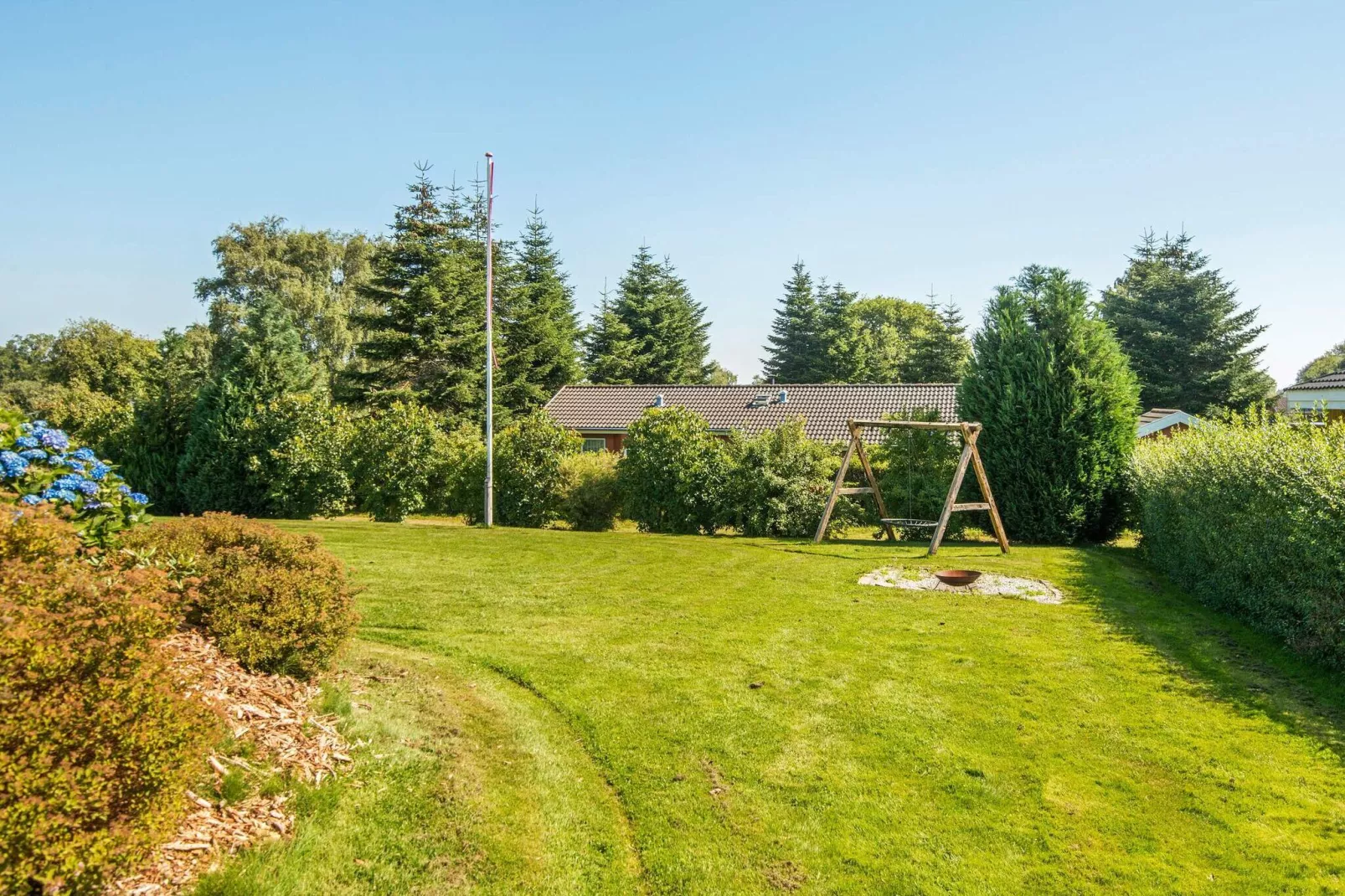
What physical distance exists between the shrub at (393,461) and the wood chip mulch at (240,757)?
12.8 meters

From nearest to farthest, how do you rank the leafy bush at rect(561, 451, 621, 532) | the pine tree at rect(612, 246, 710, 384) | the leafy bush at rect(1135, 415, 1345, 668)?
the leafy bush at rect(1135, 415, 1345, 668)
the leafy bush at rect(561, 451, 621, 532)
the pine tree at rect(612, 246, 710, 384)

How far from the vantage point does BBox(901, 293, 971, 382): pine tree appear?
142 feet

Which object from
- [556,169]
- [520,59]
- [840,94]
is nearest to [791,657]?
[840,94]

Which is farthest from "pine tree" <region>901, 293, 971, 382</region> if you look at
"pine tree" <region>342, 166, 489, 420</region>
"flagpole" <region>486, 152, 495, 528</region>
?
"flagpole" <region>486, 152, 495, 528</region>

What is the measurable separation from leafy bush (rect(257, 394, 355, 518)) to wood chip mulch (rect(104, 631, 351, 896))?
1350 centimetres

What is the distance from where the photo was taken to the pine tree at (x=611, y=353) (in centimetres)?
4475

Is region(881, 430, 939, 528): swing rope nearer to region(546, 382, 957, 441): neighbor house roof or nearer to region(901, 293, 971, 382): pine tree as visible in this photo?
region(546, 382, 957, 441): neighbor house roof

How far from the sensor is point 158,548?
4934 mm

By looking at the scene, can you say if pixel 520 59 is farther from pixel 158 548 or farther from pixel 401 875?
pixel 401 875

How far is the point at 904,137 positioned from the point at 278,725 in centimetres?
1430

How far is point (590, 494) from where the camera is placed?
16.7 m

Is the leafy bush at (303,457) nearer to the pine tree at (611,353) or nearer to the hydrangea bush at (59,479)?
the hydrangea bush at (59,479)

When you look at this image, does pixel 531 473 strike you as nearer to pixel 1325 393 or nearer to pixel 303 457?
pixel 303 457

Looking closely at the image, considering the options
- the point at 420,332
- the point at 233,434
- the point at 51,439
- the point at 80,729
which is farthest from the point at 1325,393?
the point at 420,332
